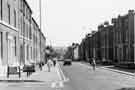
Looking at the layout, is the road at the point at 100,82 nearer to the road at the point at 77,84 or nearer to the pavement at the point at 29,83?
the road at the point at 77,84

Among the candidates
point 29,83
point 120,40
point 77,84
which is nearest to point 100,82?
point 77,84

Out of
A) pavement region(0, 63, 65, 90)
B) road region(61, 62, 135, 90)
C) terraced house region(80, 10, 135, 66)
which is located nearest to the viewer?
road region(61, 62, 135, 90)

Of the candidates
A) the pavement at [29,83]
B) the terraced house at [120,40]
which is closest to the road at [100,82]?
the pavement at [29,83]

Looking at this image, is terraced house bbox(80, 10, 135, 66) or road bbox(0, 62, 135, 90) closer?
road bbox(0, 62, 135, 90)

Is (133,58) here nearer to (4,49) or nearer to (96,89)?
(4,49)

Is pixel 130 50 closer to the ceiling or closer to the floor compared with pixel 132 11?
closer to the floor

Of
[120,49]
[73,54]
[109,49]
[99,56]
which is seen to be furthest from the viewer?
[73,54]

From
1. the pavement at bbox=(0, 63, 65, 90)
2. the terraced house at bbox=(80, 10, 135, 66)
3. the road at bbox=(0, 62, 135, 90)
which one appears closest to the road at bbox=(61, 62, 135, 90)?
the road at bbox=(0, 62, 135, 90)

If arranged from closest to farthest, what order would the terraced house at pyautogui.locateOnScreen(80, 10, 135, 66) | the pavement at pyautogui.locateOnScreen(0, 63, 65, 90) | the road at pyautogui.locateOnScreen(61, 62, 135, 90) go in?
the road at pyautogui.locateOnScreen(61, 62, 135, 90) < the pavement at pyautogui.locateOnScreen(0, 63, 65, 90) < the terraced house at pyautogui.locateOnScreen(80, 10, 135, 66)

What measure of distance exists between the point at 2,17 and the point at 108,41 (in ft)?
159

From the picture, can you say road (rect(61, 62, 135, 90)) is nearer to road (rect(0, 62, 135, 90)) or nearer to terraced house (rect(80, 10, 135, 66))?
road (rect(0, 62, 135, 90))

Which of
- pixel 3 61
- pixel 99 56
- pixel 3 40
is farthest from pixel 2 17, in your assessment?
pixel 99 56

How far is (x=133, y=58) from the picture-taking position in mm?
51094

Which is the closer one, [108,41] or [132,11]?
[132,11]
